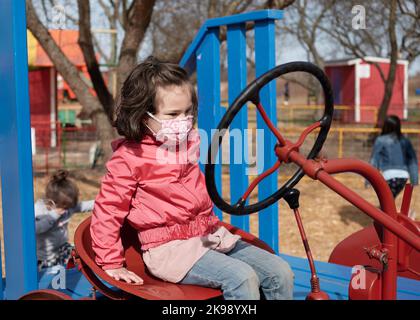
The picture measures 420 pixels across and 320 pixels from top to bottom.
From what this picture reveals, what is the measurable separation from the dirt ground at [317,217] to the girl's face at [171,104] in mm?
3130

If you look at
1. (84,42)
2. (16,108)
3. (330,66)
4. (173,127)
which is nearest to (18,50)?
(16,108)

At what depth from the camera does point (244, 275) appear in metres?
1.82

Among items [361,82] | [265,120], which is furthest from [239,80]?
[361,82]

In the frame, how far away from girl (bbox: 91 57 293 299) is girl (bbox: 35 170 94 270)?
1.28 meters

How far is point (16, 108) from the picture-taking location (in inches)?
89.9

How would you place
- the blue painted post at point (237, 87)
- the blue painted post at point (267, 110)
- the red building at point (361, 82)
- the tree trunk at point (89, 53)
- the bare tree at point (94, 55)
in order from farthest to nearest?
the red building at point (361, 82)
the tree trunk at point (89, 53)
the bare tree at point (94, 55)
the blue painted post at point (237, 87)
the blue painted post at point (267, 110)

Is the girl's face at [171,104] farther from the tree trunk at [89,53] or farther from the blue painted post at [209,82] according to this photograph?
the tree trunk at [89,53]

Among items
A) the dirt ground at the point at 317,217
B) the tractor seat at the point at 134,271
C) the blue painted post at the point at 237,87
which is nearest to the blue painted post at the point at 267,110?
the blue painted post at the point at 237,87

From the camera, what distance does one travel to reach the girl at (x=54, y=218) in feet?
10.6

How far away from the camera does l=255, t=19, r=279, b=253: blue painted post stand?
2945 mm

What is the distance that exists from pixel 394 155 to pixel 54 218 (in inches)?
143

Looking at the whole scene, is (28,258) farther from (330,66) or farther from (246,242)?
(330,66)

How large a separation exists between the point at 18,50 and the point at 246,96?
1134mm

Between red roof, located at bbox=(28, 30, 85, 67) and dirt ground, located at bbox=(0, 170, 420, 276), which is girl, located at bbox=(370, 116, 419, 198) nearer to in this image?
dirt ground, located at bbox=(0, 170, 420, 276)
